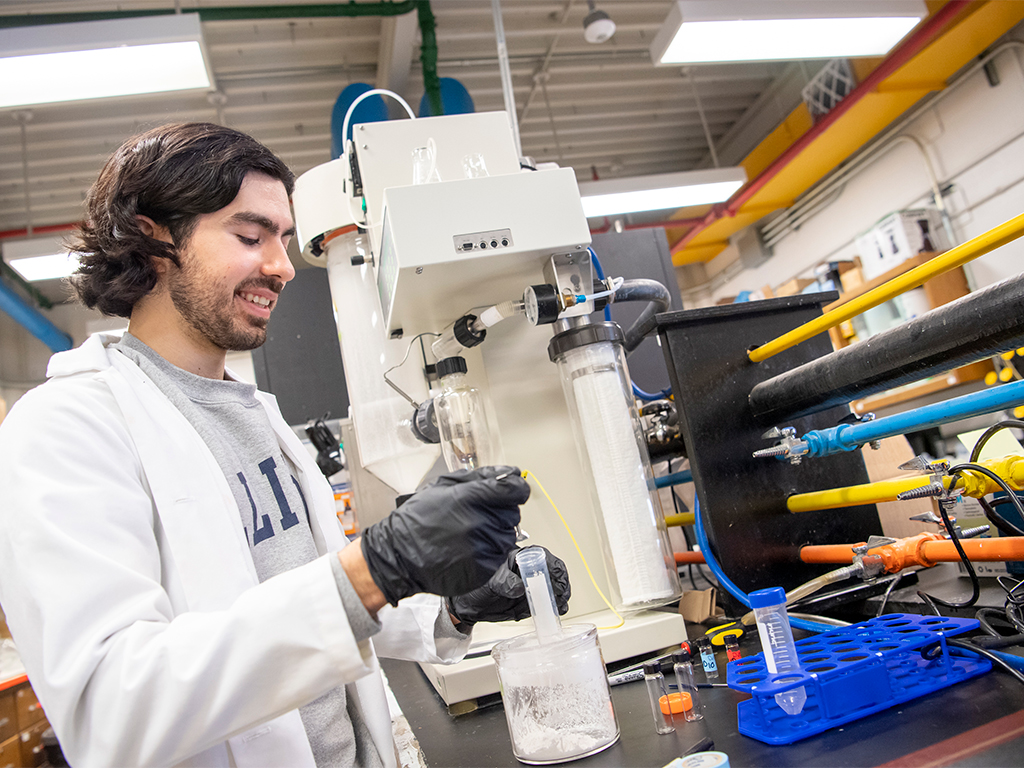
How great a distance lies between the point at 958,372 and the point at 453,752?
405 cm

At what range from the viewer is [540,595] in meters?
Result: 0.86

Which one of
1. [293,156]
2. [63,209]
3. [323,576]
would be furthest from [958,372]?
[63,209]

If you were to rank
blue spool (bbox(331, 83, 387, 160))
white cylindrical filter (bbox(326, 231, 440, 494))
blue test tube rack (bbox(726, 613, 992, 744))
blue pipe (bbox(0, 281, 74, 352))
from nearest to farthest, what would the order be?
blue test tube rack (bbox(726, 613, 992, 744)) < white cylindrical filter (bbox(326, 231, 440, 494)) < blue spool (bbox(331, 83, 387, 160)) < blue pipe (bbox(0, 281, 74, 352))

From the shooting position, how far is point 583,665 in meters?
Result: 0.80

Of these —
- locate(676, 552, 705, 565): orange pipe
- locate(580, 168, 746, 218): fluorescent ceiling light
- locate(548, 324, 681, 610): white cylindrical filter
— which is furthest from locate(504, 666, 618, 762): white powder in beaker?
locate(580, 168, 746, 218): fluorescent ceiling light

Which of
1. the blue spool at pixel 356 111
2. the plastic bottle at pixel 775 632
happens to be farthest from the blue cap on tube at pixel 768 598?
the blue spool at pixel 356 111

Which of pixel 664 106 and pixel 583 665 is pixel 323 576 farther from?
pixel 664 106

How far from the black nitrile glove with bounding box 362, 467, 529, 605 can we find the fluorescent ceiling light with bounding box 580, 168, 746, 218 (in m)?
3.78

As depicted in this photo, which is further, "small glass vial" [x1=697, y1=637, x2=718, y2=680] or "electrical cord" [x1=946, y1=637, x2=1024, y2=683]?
"small glass vial" [x1=697, y1=637, x2=718, y2=680]

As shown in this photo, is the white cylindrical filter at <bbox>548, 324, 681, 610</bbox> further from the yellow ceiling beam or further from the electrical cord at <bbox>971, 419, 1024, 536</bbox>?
the yellow ceiling beam

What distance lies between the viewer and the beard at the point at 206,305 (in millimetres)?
997

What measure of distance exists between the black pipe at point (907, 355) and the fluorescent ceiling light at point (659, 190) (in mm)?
3201

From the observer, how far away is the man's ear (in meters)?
1.04

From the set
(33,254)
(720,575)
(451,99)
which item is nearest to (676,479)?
(720,575)
